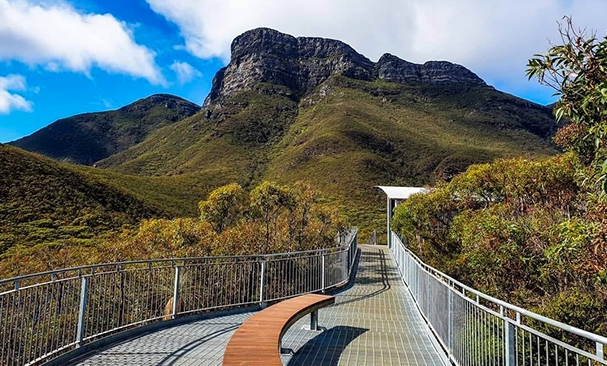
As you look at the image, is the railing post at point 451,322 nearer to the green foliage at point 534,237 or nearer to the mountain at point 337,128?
the green foliage at point 534,237

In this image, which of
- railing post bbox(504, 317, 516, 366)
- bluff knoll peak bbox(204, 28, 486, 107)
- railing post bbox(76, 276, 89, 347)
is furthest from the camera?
bluff knoll peak bbox(204, 28, 486, 107)

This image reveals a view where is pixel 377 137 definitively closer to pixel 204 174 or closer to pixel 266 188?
pixel 204 174

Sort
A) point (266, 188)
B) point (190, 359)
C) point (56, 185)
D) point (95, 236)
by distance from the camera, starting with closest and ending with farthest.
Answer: point (190, 359)
point (266, 188)
point (95, 236)
point (56, 185)

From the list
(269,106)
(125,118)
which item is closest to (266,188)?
(269,106)

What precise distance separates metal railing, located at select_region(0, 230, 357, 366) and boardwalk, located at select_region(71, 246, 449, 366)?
0.52m

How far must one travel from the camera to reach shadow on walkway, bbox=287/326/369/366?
5441mm

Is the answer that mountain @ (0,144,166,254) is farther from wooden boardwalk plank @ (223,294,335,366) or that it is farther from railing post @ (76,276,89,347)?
wooden boardwalk plank @ (223,294,335,366)

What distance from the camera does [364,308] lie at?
31.1ft

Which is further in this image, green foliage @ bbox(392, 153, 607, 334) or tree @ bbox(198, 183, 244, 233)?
tree @ bbox(198, 183, 244, 233)

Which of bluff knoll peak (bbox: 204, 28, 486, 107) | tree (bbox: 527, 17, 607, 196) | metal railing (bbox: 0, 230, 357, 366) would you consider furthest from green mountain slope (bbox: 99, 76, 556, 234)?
tree (bbox: 527, 17, 607, 196)

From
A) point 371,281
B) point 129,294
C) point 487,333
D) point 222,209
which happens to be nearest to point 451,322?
point 487,333

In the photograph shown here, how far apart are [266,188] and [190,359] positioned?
38.5ft

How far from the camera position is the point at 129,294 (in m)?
6.68

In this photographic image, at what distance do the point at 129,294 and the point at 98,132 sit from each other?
15205 cm
